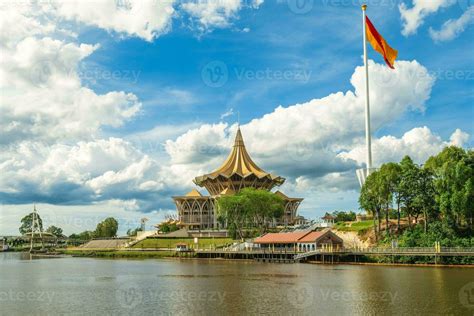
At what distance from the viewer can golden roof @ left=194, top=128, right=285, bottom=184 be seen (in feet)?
422

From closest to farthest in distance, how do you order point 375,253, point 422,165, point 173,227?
1. point 375,253
2. point 422,165
3. point 173,227

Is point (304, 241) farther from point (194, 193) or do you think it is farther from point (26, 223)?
point (26, 223)

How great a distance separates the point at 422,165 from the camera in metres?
64.6

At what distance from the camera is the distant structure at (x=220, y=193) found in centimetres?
12706

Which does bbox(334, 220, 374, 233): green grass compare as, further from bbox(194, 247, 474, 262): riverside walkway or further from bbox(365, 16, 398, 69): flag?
bbox(365, 16, 398, 69): flag

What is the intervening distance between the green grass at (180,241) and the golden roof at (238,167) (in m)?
30.9

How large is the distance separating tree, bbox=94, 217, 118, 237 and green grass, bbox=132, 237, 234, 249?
34.9 m

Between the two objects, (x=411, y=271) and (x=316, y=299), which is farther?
(x=411, y=271)

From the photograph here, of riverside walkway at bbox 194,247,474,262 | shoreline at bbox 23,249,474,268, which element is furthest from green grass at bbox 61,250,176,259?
riverside walkway at bbox 194,247,474,262

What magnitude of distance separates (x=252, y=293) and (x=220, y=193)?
91.4m

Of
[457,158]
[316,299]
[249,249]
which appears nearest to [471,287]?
[316,299]

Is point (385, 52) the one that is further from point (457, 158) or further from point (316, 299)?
point (316, 299)

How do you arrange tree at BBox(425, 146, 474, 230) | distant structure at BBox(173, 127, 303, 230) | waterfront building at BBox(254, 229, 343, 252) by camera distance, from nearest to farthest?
tree at BBox(425, 146, 474, 230), waterfront building at BBox(254, 229, 343, 252), distant structure at BBox(173, 127, 303, 230)

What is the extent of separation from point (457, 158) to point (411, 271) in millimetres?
16604
